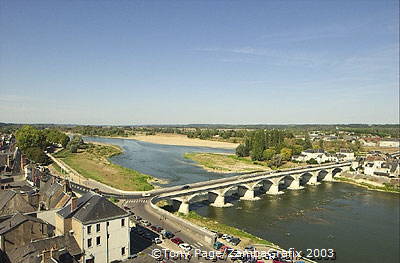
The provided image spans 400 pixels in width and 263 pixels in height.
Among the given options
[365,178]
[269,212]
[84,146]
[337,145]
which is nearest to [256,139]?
[365,178]

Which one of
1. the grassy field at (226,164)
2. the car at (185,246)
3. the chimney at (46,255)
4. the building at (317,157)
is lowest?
the grassy field at (226,164)

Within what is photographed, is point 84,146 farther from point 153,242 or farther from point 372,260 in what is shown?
point 372,260

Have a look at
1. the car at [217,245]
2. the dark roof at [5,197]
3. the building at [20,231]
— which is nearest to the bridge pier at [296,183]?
the car at [217,245]

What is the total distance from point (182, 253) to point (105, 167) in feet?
235

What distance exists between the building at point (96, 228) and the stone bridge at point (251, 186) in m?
21.3

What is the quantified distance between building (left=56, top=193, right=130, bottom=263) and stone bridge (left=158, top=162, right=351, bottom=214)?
21337 mm

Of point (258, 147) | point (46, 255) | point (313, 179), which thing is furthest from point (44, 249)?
point (258, 147)

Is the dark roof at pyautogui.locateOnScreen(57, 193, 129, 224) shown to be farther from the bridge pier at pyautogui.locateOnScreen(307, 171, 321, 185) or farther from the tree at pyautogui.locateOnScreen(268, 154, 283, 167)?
the tree at pyautogui.locateOnScreen(268, 154, 283, 167)

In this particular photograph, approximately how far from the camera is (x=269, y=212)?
187 feet

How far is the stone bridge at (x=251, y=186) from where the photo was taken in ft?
176

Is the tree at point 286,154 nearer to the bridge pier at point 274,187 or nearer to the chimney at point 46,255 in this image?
the bridge pier at point 274,187

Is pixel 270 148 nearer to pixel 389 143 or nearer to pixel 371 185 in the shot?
pixel 371 185

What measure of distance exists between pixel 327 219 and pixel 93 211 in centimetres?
4012

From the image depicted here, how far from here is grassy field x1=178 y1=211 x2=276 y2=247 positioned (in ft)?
128
